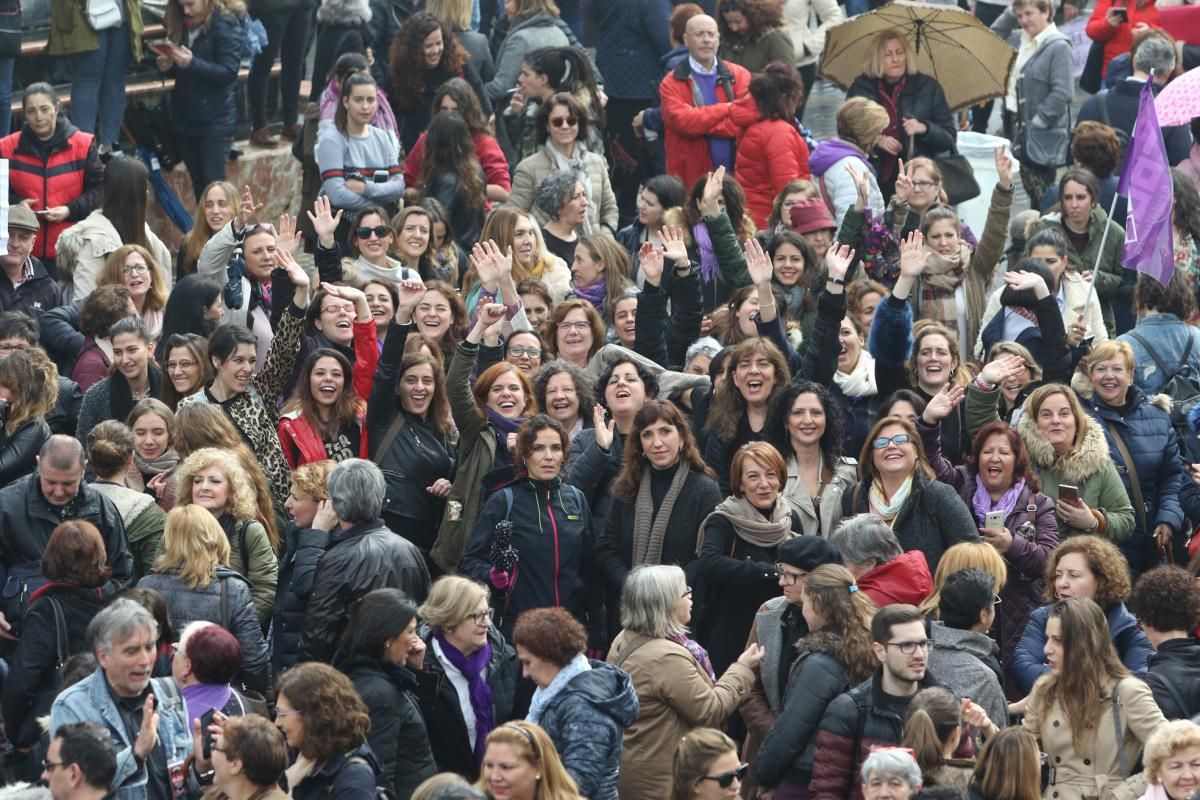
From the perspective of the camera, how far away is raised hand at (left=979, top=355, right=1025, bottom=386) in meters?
10.7

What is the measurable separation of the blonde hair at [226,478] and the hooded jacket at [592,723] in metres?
2.09

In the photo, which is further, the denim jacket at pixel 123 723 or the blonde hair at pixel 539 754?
the denim jacket at pixel 123 723

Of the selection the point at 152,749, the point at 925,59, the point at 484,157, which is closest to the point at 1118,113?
the point at 925,59

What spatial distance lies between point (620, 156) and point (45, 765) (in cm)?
929

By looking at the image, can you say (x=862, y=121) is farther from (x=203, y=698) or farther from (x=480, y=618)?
(x=203, y=698)

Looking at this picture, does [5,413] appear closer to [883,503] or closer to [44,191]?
[44,191]

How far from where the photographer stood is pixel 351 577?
891cm

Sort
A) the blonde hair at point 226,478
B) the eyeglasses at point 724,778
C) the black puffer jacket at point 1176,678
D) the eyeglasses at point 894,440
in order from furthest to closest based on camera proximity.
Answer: the eyeglasses at point 894,440, the blonde hair at point 226,478, the black puffer jacket at point 1176,678, the eyeglasses at point 724,778

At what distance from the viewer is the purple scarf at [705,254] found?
12.9 m

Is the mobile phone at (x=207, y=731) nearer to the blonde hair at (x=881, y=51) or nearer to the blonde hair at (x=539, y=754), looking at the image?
the blonde hair at (x=539, y=754)

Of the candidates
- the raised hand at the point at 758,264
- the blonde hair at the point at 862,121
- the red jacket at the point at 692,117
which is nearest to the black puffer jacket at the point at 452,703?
the raised hand at the point at 758,264

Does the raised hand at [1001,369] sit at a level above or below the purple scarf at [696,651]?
above

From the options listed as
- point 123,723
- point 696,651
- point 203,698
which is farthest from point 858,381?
point 123,723

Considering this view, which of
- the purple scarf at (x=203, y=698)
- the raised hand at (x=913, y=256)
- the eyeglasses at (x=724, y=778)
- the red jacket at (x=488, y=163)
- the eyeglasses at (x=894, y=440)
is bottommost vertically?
the red jacket at (x=488, y=163)
